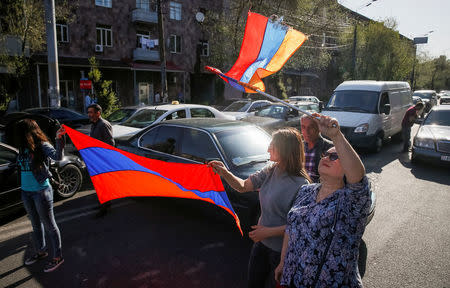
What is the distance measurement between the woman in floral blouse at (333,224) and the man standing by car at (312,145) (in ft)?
5.60

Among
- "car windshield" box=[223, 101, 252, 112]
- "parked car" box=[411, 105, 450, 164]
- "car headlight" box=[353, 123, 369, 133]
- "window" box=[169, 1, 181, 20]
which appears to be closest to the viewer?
"parked car" box=[411, 105, 450, 164]

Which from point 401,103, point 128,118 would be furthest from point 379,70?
point 128,118

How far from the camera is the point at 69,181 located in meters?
6.55

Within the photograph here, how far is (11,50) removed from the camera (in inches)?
590

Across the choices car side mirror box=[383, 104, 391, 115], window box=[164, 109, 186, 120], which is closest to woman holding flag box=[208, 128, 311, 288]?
window box=[164, 109, 186, 120]

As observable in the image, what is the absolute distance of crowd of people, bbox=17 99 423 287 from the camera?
1792mm

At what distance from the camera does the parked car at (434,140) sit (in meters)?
8.51

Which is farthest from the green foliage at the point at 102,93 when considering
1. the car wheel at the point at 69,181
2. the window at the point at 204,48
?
the window at the point at 204,48

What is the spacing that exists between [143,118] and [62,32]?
59.8ft

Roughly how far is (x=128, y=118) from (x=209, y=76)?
24899 millimetres

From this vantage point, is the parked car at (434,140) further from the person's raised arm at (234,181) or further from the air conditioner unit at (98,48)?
the air conditioner unit at (98,48)

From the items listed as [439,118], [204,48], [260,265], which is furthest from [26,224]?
[204,48]

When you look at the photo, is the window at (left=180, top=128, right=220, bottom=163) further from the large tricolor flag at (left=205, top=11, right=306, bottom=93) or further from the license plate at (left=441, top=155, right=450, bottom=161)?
the license plate at (left=441, top=155, right=450, bottom=161)

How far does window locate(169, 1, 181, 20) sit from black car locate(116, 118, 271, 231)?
1056 inches
